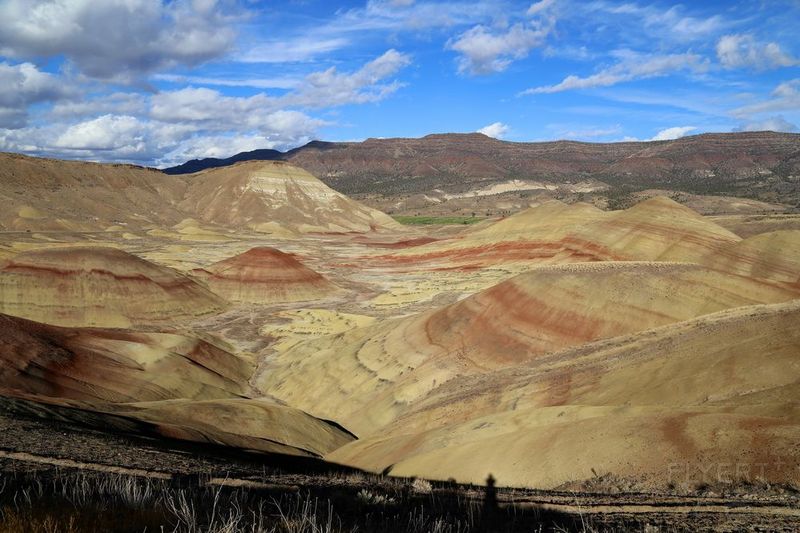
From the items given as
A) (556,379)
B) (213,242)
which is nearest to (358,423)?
(556,379)

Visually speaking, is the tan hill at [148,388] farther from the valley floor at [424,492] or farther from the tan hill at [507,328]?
the valley floor at [424,492]

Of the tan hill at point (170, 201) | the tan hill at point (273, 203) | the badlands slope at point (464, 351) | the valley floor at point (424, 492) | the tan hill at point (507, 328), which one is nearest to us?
the valley floor at point (424, 492)

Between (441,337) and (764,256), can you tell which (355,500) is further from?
(764,256)

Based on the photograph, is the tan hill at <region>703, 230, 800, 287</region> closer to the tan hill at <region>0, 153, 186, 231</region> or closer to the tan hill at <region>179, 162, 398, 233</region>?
the tan hill at <region>179, 162, 398, 233</region>

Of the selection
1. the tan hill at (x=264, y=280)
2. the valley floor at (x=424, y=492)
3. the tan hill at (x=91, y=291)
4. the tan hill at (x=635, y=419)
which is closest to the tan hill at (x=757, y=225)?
the tan hill at (x=635, y=419)

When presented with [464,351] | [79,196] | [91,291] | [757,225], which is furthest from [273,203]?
[464,351]
